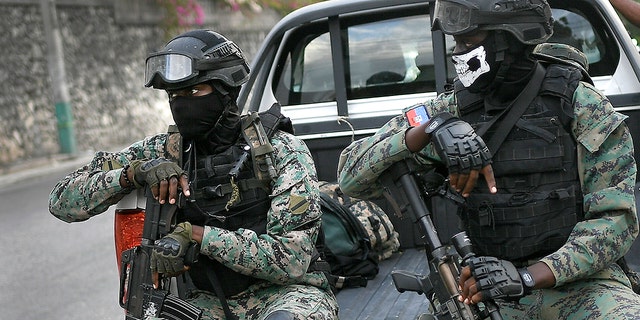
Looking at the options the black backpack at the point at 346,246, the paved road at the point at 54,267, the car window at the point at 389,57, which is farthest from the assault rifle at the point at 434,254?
the paved road at the point at 54,267

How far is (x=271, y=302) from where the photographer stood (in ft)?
10.8

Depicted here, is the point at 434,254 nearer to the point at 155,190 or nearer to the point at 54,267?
the point at 155,190

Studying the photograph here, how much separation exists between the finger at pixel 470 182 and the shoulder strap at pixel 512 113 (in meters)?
0.24

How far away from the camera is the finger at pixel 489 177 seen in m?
2.78

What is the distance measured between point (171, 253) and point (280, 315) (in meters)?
0.41

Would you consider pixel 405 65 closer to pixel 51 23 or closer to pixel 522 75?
pixel 522 75

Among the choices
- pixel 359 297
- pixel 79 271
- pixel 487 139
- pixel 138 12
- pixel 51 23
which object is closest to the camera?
pixel 487 139

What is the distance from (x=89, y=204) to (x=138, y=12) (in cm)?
1558

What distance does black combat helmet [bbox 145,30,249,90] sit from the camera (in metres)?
3.26

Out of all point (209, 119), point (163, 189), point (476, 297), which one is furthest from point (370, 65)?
point (476, 297)

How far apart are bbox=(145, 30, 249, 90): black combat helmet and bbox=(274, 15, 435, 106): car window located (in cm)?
145

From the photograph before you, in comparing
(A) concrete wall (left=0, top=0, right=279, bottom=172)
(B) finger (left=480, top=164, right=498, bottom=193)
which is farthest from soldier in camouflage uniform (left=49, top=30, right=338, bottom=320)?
(A) concrete wall (left=0, top=0, right=279, bottom=172)

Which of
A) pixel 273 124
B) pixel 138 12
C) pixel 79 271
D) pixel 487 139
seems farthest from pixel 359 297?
pixel 138 12

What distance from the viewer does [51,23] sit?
49.5ft
